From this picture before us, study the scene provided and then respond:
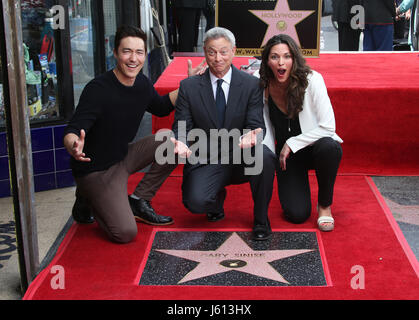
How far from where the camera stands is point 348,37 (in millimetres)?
6152

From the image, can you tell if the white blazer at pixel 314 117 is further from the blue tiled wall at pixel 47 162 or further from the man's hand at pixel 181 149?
the blue tiled wall at pixel 47 162

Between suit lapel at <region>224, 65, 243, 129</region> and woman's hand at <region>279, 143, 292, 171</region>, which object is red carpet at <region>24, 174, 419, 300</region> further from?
suit lapel at <region>224, 65, 243, 129</region>

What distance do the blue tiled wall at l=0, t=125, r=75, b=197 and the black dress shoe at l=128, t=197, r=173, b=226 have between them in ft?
2.87

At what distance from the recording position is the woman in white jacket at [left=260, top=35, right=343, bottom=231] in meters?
3.12

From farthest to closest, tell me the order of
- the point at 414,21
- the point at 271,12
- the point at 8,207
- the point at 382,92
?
the point at 414,21, the point at 271,12, the point at 382,92, the point at 8,207

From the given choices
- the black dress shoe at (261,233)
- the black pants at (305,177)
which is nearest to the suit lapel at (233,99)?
the black pants at (305,177)

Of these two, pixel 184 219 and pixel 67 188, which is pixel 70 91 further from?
pixel 184 219

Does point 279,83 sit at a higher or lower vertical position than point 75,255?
higher

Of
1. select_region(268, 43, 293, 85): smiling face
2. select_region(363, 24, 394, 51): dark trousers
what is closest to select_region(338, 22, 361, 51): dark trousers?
select_region(363, 24, 394, 51): dark trousers

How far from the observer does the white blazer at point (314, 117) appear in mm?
3160

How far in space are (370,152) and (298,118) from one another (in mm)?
1035

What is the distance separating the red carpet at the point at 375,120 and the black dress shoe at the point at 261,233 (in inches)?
46.9

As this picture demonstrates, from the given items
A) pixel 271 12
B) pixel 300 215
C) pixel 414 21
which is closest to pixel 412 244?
pixel 300 215

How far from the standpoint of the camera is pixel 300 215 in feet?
10.8
